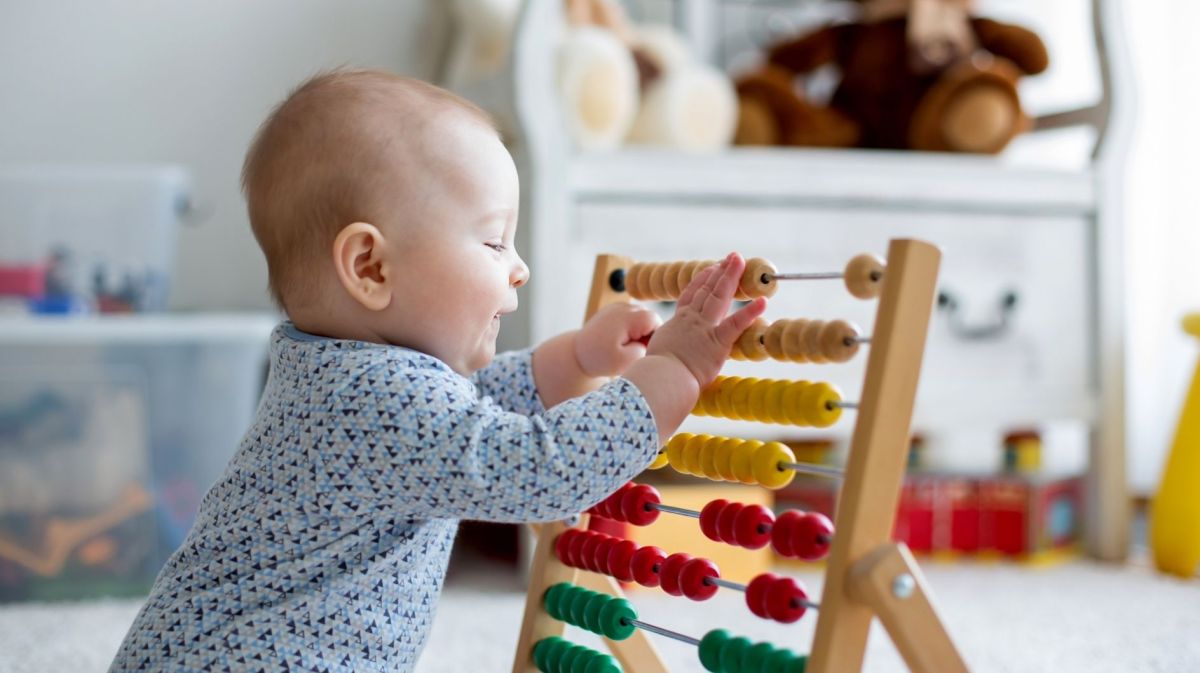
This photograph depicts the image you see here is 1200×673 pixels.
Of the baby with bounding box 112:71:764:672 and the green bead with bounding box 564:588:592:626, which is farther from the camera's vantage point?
the green bead with bounding box 564:588:592:626

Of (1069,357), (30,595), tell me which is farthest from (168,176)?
(1069,357)

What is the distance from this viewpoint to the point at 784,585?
71 cm

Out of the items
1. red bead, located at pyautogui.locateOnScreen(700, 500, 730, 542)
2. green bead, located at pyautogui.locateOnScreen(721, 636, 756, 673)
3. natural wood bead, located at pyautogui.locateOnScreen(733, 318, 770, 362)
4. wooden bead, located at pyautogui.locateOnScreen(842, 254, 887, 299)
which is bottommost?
green bead, located at pyautogui.locateOnScreen(721, 636, 756, 673)

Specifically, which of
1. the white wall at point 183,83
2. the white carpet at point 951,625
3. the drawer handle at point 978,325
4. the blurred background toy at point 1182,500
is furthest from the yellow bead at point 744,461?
the white wall at point 183,83

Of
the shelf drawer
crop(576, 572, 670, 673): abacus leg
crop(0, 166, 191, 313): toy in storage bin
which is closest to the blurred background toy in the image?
the shelf drawer

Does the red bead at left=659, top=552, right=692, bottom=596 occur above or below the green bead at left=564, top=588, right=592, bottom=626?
above

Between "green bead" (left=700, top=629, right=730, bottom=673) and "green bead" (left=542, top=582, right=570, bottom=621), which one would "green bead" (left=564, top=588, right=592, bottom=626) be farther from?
"green bead" (left=700, top=629, right=730, bottom=673)

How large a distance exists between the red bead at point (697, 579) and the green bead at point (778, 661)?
0.09m

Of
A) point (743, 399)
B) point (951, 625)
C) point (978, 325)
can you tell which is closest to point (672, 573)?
point (743, 399)

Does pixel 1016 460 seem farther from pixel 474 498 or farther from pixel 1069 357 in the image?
pixel 474 498

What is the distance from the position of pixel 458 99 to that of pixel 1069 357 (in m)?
1.24

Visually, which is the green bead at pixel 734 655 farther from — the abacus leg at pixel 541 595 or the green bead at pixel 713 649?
the abacus leg at pixel 541 595

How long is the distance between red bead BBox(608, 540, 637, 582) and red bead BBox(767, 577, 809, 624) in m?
0.13

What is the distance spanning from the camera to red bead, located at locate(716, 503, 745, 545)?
772 millimetres
